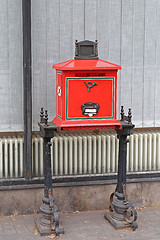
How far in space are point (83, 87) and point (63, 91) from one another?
0.26 m

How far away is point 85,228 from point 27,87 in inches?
84.5

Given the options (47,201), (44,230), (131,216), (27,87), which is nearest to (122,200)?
(131,216)

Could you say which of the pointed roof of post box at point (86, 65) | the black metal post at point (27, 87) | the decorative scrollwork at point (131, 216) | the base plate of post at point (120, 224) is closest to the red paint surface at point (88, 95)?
the pointed roof of post box at point (86, 65)

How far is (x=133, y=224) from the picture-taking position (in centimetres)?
633

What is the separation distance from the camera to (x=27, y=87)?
6691 millimetres

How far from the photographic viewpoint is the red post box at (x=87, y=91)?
19.4ft

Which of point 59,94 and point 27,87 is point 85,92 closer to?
point 59,94

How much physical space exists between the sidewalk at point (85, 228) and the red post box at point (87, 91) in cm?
146

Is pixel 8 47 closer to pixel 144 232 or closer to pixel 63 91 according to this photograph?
pixel 63 91

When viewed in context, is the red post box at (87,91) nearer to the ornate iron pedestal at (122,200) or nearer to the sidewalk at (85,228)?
the ornate iron pedestal at (122,200)

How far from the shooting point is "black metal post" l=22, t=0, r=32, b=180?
21.5ft

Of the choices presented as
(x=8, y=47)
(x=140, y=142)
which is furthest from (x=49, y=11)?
(x=140, y=142)

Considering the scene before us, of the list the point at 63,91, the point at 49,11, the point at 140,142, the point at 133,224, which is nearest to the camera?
the point at 63,91

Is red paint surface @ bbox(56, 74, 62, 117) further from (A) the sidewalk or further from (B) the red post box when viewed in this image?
(A) the sidewalk
